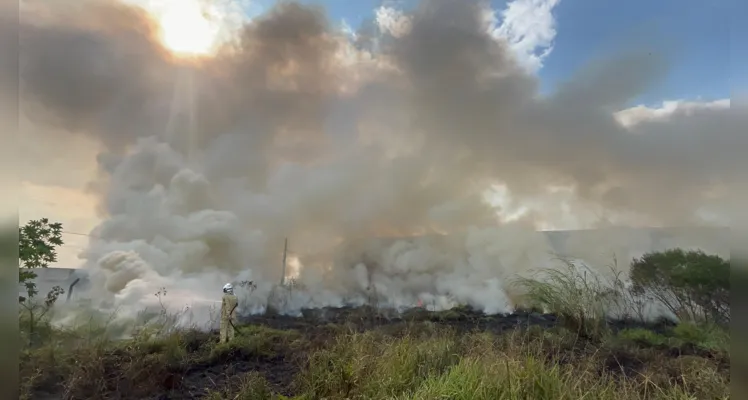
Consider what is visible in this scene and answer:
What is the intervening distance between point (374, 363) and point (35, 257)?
4184 mm

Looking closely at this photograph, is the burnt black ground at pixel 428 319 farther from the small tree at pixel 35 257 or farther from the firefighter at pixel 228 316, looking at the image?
the small tree at pixel 35 257

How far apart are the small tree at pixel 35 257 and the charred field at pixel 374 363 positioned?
1.20 feet

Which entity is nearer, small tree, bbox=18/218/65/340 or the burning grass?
the burning grass

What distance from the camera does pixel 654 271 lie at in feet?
25.1

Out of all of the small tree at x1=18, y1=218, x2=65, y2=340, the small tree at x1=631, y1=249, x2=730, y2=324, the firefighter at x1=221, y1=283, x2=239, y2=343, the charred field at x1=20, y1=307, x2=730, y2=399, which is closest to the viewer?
the charred field at x1=20, y1=307, x2=730, y2=399

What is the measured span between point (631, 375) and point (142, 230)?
7.37 m

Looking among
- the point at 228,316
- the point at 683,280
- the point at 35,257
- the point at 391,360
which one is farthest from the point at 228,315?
the point at 683,280

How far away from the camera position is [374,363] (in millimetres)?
4785

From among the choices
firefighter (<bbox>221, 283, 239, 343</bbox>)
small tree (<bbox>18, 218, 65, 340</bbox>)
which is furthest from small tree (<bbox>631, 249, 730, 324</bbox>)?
small tree (<bbox>18, 218, 65, 340</bbox>)

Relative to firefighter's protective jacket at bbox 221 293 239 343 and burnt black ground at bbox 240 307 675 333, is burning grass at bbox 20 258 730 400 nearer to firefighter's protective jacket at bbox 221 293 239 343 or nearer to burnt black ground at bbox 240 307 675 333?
burnt black ground at bbox 240 307 675 333

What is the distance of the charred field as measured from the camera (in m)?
4.30

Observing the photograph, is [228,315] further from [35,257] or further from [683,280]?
[683,280]

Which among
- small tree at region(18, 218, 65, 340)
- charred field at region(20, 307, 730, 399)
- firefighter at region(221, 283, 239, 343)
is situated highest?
small tree at region(18, 218, 65, 340)

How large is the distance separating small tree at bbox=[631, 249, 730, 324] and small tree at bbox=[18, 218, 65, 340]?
29.6ft
